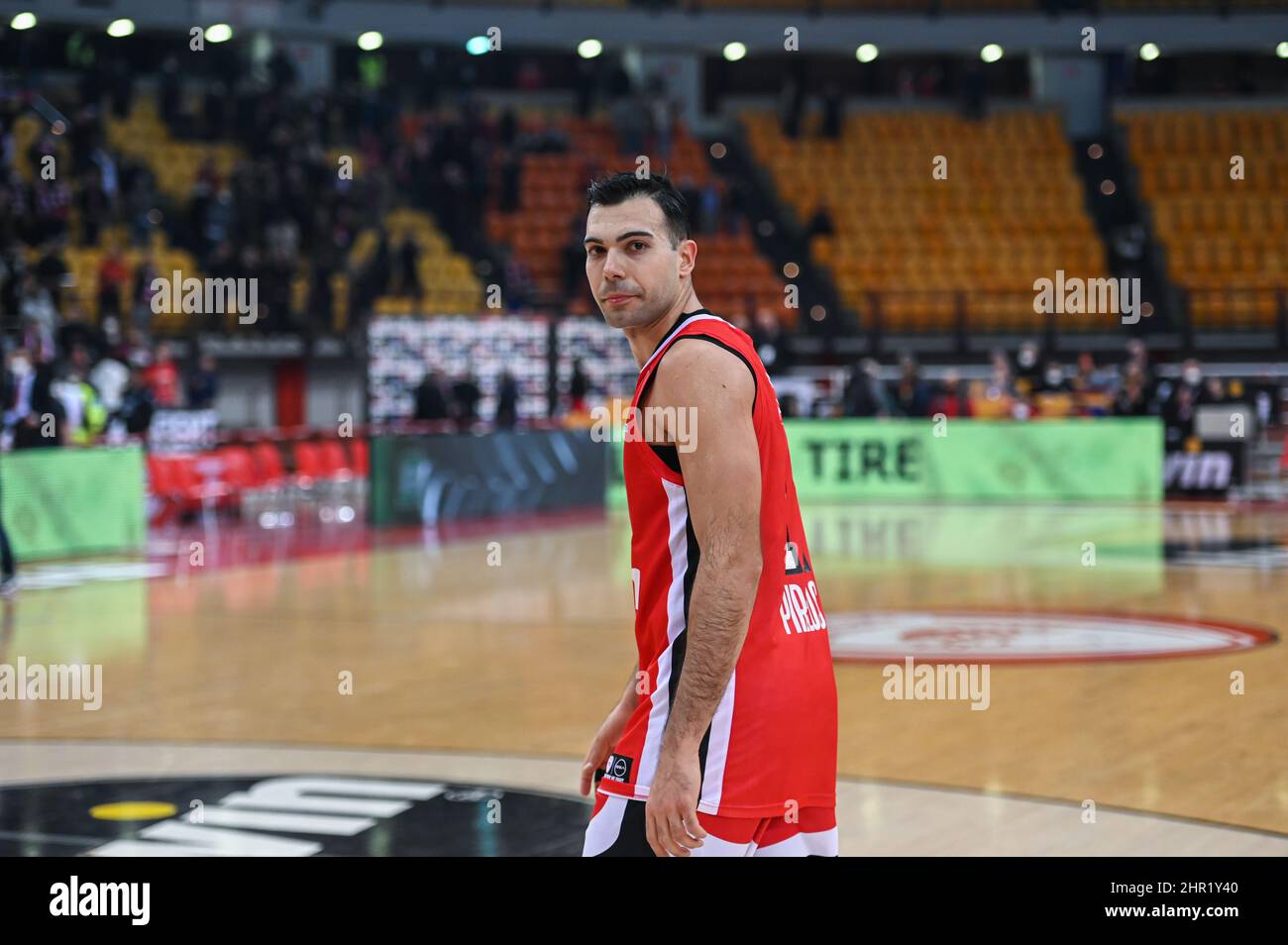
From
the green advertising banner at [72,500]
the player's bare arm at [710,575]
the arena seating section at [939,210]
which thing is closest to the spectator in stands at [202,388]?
the green advertising banner at [72,500]

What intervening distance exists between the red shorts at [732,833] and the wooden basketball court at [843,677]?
254 cm

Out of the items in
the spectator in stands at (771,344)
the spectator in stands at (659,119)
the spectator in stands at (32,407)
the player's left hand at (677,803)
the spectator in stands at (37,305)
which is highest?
the spectator in stands at (659,119)

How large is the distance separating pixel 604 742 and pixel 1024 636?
7.56 metres

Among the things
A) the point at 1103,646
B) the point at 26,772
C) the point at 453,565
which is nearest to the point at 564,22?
the point at 453,565

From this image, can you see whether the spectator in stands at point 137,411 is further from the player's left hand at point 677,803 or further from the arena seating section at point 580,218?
the player's left hand at point 677,803

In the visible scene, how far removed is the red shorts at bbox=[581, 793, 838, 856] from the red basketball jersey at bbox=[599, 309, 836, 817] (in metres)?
0.02

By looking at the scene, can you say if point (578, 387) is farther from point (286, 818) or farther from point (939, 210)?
point (286, 818)

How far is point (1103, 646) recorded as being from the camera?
10562 millimetres

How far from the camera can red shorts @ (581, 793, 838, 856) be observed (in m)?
3.38

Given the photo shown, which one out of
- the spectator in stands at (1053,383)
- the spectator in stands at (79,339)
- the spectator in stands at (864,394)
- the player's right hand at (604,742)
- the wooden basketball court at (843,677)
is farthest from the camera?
the spectator in stands at (1053,383)

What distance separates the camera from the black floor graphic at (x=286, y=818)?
239 inches

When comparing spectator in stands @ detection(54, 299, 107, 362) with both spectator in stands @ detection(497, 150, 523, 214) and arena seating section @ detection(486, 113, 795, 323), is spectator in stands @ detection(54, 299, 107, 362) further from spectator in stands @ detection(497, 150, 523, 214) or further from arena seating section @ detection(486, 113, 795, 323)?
A: spectator in stands @ detection(497, 150, 523, 214)

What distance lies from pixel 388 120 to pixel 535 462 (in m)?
10.3
